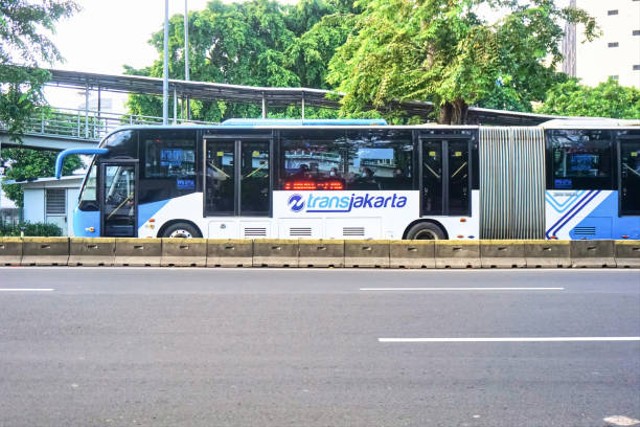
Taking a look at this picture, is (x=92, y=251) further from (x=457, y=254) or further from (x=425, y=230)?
(x=457, y=254)

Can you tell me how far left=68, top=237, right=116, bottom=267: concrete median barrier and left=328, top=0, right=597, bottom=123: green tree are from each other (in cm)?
1077

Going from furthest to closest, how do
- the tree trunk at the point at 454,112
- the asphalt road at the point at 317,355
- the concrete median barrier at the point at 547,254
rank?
the tree trunk at the point at 454,112
the concrete median barrier at the point at 547,254
the asphalt road at the point at 317,355

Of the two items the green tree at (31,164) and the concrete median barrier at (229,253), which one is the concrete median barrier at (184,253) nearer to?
the concrete median barrier at (229,253)

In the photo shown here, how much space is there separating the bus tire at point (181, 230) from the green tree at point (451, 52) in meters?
8.71

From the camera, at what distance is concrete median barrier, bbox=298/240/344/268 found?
588 inches

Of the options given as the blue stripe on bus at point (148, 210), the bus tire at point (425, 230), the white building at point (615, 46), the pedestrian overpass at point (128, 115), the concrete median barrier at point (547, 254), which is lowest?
the concrete median barrier at point (547, 254)

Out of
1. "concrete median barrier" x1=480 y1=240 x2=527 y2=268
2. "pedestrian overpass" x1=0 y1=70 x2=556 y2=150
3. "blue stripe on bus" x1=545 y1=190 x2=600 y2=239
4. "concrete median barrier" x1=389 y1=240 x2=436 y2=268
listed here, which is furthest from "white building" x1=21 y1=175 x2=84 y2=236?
"blue stripe on bus" x1=545 y1=190 x2=600 y2=239

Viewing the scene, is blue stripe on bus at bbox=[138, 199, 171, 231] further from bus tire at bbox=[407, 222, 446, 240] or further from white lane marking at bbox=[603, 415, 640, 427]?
white lane marking at bbox=[603, 415, 640, 427]

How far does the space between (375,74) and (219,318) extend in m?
15.6

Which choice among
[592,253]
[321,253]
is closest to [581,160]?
[592,253]

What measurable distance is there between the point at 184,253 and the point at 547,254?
8264mm

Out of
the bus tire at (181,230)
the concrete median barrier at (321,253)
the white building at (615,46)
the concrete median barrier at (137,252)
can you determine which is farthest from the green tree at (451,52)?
the white building at (615,46)

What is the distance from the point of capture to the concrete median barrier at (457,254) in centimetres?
1477

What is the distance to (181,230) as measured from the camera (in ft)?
53.5
